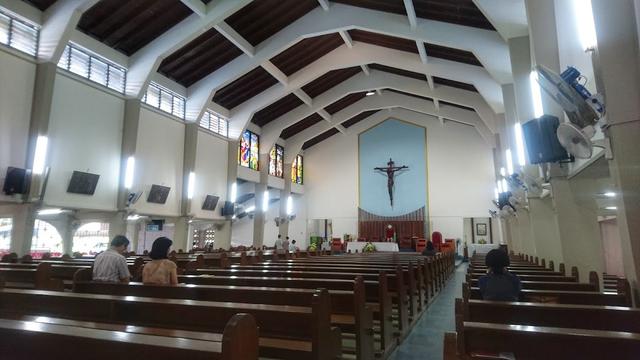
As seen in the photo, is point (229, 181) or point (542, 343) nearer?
point (542, 343)

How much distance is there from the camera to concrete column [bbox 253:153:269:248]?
50.2 ft

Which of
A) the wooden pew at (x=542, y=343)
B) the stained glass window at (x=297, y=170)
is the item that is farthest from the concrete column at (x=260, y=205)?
the wooden pew at (x=542, y=343)

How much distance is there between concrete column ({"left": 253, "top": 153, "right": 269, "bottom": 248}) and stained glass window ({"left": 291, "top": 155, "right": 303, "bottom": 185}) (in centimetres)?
303

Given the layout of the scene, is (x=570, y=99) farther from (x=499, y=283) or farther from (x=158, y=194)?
(x=158, y=194)

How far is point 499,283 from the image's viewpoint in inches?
109

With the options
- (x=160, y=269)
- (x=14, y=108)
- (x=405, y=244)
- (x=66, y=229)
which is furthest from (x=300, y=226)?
(x=160, y=269)

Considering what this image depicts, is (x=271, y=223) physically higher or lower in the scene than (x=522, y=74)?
lower

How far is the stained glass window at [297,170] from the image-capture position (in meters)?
19.5

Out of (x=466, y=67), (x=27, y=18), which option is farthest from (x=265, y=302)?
(x=466, y=67)

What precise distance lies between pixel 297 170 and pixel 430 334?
16180 millimetres

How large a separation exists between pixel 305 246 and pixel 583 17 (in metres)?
16.5

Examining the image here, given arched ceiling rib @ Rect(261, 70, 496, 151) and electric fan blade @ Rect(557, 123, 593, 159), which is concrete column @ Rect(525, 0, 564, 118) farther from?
arched ceiling rib @ Rect(261, 70, 496, 151)

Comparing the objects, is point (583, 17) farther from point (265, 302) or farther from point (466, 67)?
point (466, 67)

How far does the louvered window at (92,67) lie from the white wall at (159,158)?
42.4 inches
